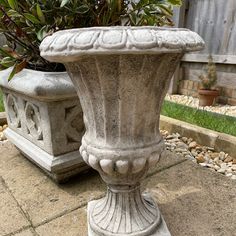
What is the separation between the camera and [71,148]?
172 cm

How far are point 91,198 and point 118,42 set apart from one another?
111 centimetres

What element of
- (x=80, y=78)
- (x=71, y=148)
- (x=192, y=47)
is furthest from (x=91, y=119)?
(x=71, y=148)

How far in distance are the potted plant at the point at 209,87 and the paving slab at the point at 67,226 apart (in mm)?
3239

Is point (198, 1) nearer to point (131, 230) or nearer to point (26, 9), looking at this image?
point (26, 9)

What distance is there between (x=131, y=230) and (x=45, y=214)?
1.77 feet

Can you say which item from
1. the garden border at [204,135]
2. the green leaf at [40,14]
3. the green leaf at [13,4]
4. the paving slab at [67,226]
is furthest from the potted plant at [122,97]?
the garden border at [204,135]

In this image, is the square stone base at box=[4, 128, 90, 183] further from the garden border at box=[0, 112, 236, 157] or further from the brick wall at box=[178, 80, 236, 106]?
the brick wall at box=[178, 80, 236, 106]

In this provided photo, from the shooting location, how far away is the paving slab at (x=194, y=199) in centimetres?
136

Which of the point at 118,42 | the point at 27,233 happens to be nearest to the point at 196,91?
the point at 27,233

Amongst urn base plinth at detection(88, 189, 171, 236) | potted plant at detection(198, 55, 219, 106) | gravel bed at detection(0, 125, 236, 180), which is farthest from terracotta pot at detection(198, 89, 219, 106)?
urn base plinth at detection(88, 189, 171, 236)

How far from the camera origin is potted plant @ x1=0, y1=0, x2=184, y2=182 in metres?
1.52

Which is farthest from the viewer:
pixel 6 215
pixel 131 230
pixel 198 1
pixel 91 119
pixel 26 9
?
pixel 198 1

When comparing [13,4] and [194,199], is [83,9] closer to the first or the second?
[13,4]

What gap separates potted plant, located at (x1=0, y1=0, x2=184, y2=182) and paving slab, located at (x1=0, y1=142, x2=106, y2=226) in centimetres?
9
